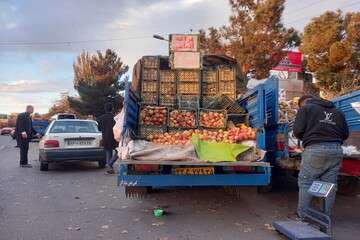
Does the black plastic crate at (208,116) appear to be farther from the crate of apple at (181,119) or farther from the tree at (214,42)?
the tree at (214,42)

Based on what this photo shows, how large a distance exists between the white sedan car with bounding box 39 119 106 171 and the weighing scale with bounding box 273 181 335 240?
8.45 metres

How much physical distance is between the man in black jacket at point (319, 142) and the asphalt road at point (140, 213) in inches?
29.4

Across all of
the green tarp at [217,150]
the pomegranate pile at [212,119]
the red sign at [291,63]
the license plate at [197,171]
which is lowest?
the license plate at [197,171]

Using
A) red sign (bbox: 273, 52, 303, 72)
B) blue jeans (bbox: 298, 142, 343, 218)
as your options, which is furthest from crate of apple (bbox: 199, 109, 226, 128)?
red sign (bbox: 273, 52, 303, 72)

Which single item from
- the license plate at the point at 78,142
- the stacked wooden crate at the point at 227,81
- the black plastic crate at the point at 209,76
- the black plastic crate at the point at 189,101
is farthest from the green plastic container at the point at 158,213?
the license plate at the point at 78,142

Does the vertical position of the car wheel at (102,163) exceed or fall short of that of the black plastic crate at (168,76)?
it falls short

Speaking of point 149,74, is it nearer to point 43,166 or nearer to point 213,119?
point 213,119

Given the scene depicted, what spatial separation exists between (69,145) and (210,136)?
6.77 meters

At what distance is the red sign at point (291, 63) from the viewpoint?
26.7 meters

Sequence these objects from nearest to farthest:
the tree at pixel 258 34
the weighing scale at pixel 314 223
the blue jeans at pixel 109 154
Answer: the weighing scale at pixel 314 223, the blue jeans at pixel 109 154, the tree at pixel 258 34

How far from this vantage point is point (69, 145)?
45.9 feet

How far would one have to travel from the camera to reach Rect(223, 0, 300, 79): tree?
95.2ft

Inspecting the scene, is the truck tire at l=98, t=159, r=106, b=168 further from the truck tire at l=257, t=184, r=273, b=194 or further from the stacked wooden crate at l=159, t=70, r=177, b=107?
the truck tire at l=257, t=184, r=273, b=194

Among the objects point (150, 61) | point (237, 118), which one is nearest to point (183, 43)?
point (150, 61)
